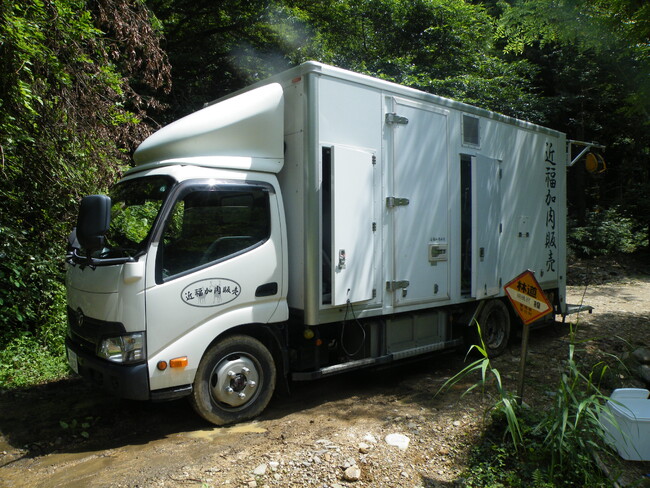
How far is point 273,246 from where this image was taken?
15.1 ft

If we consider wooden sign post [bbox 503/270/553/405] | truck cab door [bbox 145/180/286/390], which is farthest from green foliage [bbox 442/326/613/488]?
truck cab door [bbox 145/180/286/390]

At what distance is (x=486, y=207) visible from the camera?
6.36 m

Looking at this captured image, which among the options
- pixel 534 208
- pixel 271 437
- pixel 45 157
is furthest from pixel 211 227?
pixel 534 208

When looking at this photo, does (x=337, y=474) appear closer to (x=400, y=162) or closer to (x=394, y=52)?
(x=400, y=162)

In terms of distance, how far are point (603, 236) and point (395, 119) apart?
1476cm

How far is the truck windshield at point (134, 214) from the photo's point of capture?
13.4 feet

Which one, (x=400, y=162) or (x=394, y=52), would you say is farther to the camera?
(x=394, y=52)

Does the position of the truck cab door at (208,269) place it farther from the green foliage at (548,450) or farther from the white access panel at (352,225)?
the green foliage at (548,450)

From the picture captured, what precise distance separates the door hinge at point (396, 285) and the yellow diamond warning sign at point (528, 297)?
1.25 metres

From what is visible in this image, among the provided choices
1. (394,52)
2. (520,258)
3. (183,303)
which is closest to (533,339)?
(520,258)

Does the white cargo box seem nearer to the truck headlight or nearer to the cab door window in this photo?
the cab door window

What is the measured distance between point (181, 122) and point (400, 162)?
2.30m

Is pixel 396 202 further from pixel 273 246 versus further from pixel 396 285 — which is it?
pixel 273 246

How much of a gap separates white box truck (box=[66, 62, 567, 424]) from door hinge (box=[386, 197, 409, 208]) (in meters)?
0.03
